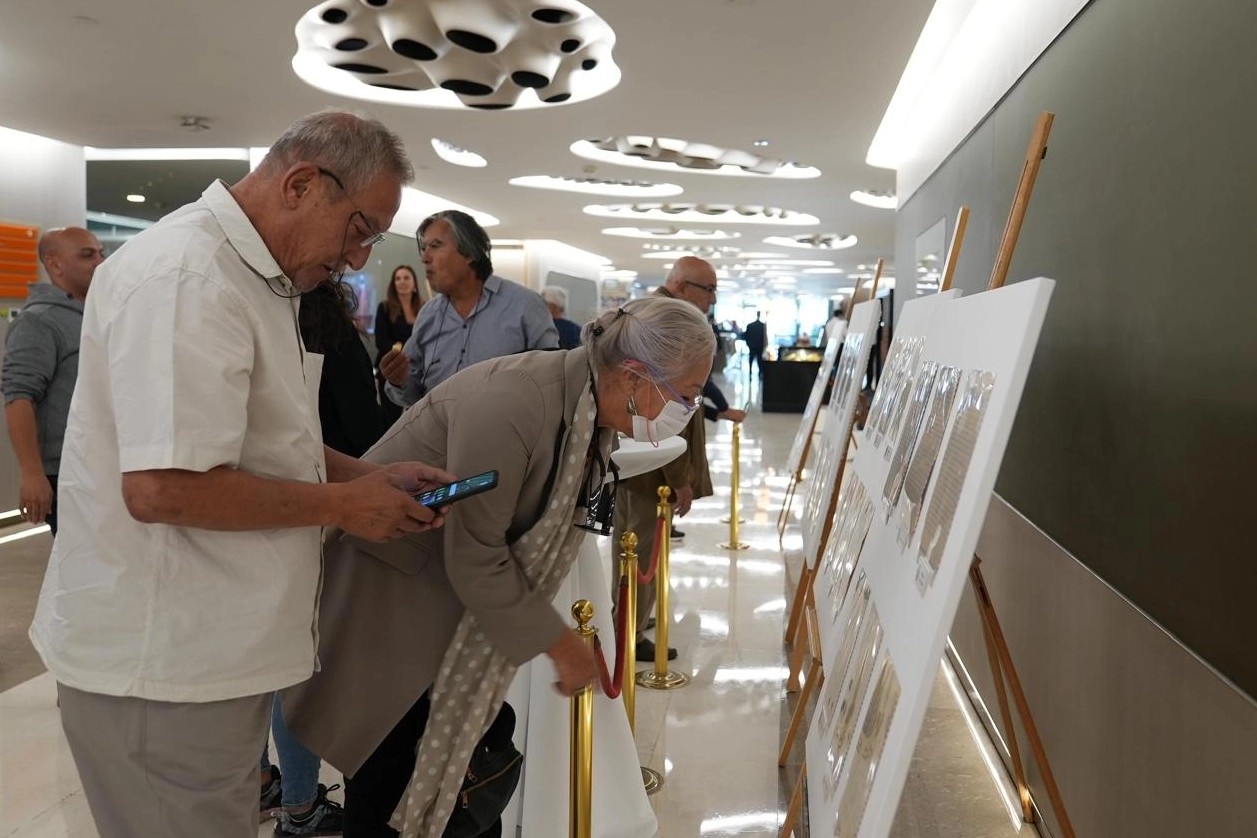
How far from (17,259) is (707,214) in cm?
1163

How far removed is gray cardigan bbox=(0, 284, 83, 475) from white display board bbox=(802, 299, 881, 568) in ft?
9.28

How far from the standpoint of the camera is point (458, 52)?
7086 mm

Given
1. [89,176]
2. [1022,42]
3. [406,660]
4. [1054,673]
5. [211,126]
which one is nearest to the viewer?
[406,660]

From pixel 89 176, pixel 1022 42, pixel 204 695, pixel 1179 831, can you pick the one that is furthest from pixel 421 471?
pixel 89 176

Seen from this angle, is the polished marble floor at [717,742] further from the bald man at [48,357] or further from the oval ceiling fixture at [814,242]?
the oval ceiling fixture at [814,242]

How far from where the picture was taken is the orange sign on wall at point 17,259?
783 centimetres

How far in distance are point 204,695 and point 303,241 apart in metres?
0.68

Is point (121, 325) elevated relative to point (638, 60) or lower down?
lower down

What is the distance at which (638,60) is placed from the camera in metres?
6.54

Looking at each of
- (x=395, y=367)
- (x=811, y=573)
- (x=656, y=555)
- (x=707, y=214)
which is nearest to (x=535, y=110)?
(x=395, y=367)

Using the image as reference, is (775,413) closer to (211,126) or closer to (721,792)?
(211,126)

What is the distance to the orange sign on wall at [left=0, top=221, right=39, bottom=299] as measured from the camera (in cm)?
783

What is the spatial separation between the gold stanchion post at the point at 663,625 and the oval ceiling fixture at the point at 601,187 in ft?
31.0

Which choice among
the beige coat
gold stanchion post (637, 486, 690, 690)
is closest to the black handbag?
the beige coat
